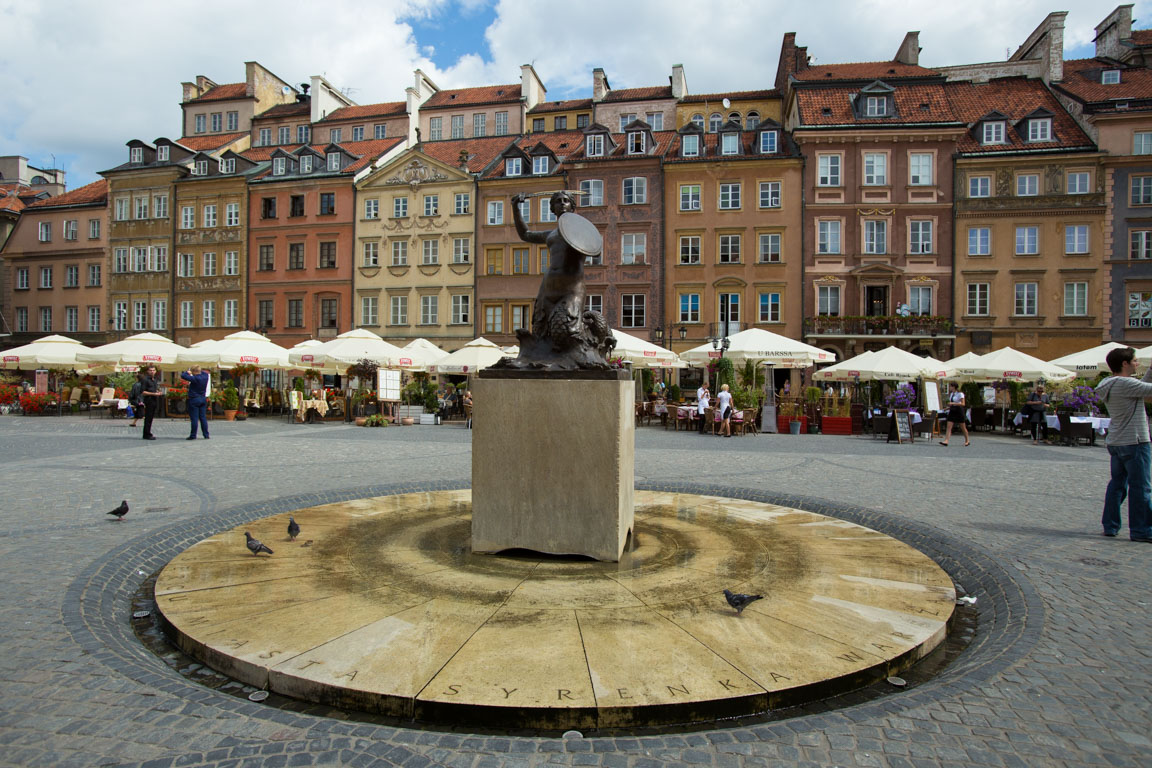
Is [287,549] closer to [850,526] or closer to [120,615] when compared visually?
[120,615]

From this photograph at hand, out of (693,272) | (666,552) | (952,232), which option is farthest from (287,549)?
(952,232)

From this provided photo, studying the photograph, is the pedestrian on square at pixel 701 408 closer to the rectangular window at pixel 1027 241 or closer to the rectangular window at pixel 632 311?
the rectangular window at pixel 632 311

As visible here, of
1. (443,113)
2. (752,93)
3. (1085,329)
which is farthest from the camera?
(443,113)

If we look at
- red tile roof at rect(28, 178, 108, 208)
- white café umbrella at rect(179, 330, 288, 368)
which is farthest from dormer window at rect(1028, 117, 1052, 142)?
red tile roof at rect(28, 178, 108, 208)

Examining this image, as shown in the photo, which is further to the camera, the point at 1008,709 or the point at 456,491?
the point at 456,491

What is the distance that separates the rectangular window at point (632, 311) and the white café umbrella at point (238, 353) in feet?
55.7

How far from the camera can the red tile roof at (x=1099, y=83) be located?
34.7m

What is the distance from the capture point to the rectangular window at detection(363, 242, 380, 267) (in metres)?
39.6

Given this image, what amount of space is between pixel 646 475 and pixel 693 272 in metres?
26.0

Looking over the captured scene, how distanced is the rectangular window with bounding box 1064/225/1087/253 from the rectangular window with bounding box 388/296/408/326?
32.7 m

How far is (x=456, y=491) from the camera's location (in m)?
8.84

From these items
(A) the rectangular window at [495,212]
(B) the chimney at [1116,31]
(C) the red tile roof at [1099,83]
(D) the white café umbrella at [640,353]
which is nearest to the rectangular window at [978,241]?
(C) the red tile roof at [1099,83]

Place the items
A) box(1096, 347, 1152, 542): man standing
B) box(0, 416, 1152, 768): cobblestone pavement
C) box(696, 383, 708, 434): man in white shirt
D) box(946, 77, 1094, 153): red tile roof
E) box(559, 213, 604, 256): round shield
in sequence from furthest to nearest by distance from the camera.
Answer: box(946, 77, 1094, 153): red tile roof < box(696, 383, 708, 434): man in white shirt < box(1096, 347, 1152, 542): man standing < box(559, 213, 604, 256): round shield < box(0, 416, 1152, 768): cobblestone pavement

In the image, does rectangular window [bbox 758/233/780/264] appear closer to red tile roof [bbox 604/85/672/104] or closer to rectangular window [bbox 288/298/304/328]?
red tile roof [bbox 604/85/672/104]
